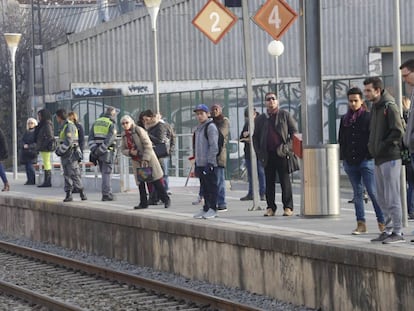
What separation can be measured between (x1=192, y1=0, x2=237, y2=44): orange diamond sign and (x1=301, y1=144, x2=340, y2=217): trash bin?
243 cm

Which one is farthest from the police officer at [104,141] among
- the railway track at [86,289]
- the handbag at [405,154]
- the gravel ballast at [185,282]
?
the handbag at [405,154]

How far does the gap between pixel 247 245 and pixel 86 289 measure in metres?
2.43

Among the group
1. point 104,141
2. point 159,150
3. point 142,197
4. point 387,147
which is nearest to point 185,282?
point 142,197

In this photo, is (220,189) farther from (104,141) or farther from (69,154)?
(69,154)

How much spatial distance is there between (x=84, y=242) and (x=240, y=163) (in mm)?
9302

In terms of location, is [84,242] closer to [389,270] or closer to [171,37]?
[389,270]

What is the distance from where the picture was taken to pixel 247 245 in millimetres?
14062

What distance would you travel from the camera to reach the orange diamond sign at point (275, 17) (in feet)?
53.8

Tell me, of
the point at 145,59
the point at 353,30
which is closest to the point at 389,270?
the point at 353,30

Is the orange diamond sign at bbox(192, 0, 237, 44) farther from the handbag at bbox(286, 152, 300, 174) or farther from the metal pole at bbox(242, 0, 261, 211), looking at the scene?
the handbag at bbox(286, 152, 300, 174)

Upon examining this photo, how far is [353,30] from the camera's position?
4950 cm

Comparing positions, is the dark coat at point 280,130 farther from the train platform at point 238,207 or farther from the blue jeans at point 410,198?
the blue jeans at point 410,198

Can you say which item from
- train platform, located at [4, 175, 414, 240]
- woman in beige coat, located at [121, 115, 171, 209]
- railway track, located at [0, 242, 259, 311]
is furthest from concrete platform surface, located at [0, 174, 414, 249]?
railway track, located at [0, 242, 259, 311]

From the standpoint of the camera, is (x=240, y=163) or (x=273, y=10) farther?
(x=240, y=163)
